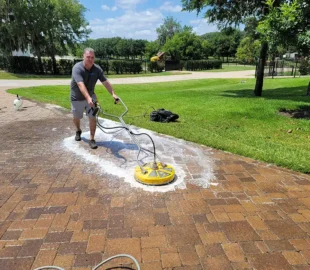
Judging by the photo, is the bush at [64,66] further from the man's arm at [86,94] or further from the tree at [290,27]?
the man's arm at [86,94]

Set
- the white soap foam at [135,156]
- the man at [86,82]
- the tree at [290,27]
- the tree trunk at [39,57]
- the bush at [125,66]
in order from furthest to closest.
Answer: the bush at [125,66]
the tree trunk at [39,57]
the tree at [290,27]
the man at [86,82]
the white soap foam at [135,156]

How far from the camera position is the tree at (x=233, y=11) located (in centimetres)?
1026

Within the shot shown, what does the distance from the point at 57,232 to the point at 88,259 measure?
0.47 metres

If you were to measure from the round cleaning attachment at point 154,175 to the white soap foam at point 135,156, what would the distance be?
52mm

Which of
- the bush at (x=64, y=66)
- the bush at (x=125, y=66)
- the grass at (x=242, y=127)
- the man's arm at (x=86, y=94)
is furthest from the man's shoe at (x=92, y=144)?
the bush at (x=125, y=66)

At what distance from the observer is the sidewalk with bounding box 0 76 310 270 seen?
2207 mm

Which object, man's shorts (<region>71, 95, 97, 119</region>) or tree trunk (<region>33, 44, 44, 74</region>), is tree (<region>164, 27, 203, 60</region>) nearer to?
tree trunk (<region>33, 44, 44, 74</region>)

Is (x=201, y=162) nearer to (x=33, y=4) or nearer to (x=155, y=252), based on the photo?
(x=155, y=252)

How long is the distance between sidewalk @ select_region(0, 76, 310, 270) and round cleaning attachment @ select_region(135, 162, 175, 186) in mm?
149

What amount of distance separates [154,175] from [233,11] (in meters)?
9.36

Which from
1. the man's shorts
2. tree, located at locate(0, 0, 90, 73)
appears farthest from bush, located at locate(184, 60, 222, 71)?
the man's shorts

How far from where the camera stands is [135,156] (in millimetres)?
4324

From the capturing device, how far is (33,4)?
23.2 metres

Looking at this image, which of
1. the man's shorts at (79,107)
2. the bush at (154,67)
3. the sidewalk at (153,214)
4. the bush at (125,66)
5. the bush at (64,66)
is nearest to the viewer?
the sidewalk at (153,214)
